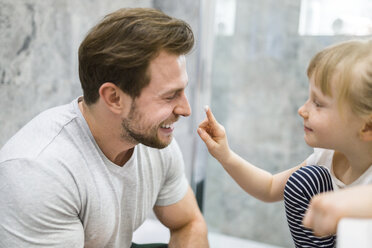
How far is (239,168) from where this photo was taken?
3.46ft

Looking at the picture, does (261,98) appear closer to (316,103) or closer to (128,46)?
(316,103)

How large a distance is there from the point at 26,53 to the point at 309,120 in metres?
0.91

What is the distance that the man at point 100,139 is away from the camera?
0.85 meters

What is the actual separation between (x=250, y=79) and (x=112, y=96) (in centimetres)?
108

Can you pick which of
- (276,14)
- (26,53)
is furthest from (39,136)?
(276,14)

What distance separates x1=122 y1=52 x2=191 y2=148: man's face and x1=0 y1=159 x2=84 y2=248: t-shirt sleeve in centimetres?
22

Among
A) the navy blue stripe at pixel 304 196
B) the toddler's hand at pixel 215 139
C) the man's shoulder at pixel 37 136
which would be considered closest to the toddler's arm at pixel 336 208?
the navy blue stripe at pixel 304 196

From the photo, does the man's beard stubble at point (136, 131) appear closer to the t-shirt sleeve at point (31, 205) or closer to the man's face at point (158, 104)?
the man's face at point (158, 104)

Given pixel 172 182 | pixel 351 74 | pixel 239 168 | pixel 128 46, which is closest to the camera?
pixel 351 74

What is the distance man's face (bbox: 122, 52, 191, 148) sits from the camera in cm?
97

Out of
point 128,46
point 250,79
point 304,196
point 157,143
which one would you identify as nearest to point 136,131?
point 157,143

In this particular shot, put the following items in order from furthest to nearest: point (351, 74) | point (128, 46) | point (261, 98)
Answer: point (261, 98), point (128, 46), point (351, 74)

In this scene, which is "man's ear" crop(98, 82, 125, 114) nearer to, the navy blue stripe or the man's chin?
the man's chin

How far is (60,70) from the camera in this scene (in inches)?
54.2
